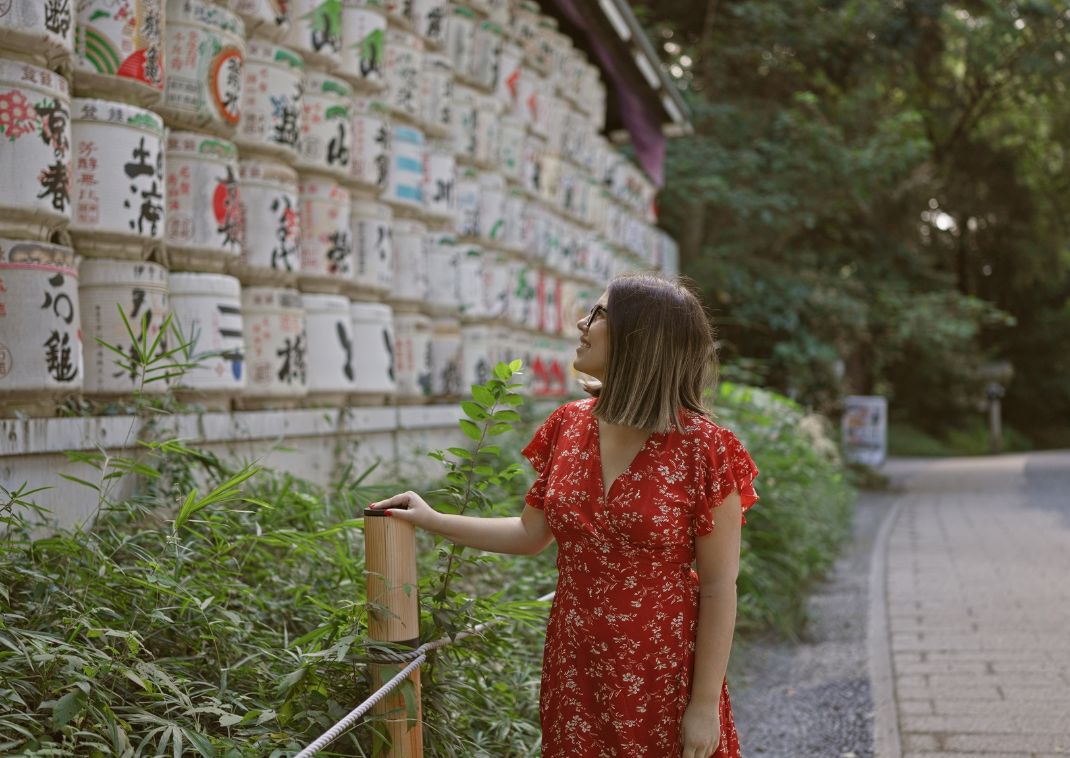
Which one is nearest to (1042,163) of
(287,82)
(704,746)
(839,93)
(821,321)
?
(839,93)

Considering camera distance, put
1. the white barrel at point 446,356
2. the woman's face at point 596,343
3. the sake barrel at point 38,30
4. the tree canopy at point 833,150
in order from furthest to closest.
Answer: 1. the tree canopy at point 833,150
2. the white barrel at point 446,356
3. the sake barrel at point 38,30
4. the woman's face at point 596,343

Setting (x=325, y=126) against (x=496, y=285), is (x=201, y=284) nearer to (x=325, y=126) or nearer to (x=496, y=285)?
(x=325, y=126)

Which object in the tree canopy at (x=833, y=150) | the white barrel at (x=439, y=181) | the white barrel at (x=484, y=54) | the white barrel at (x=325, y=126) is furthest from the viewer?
the tree canopy at (x=833, y=150)

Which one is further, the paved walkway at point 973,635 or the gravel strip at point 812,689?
the gravel strip at point 812,689

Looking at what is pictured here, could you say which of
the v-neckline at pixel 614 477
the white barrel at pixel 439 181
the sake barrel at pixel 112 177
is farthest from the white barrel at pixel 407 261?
the v-neckline at pixel 614 477

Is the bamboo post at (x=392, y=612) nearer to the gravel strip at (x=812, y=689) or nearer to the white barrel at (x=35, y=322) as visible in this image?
the white barrel at (x=35, y=322)

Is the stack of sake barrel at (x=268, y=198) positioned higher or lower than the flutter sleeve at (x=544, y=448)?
higher

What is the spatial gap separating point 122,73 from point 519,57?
3.67m

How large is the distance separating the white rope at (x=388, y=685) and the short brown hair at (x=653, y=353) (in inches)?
22.3

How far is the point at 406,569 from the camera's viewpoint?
2.05 m

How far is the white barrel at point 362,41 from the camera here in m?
4.24

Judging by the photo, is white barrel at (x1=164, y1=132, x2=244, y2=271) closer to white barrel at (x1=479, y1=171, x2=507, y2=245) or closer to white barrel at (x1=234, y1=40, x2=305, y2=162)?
white barrel at (x1=234, y1=40, x2=305, y2=162)

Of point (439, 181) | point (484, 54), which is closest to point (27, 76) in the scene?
point (439, 181)

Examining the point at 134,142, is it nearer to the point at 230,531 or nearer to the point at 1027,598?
the point at 230,531
